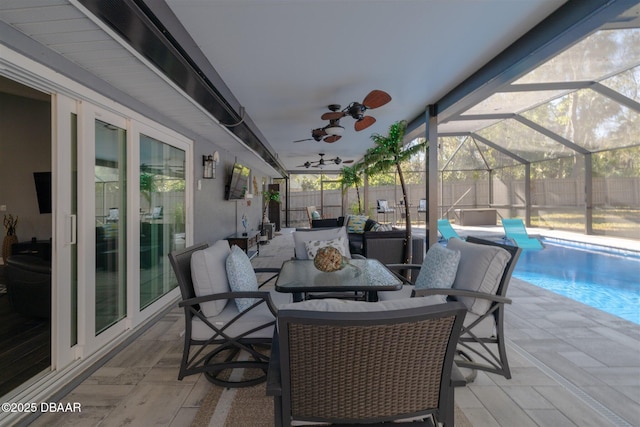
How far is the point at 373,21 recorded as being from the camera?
2.62 meters

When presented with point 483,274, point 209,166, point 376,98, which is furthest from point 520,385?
point 209,166

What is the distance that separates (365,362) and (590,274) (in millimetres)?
6920

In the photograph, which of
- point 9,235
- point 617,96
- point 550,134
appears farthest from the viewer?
point 550,134

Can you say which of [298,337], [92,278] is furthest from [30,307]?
[298,337]

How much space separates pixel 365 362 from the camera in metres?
1.08

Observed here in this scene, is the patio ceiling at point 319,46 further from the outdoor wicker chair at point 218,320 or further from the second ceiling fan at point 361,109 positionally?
the outdoor wicker chair at point 218,320

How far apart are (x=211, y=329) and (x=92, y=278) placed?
118 centimetres

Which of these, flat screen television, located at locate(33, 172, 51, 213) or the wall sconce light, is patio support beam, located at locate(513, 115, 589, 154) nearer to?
the wall sconce light

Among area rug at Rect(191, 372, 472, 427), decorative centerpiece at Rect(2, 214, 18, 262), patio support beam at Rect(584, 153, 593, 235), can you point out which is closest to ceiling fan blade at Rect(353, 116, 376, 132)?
area rug at Rect(191, 372, 472, 427)

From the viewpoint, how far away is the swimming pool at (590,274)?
175 inches

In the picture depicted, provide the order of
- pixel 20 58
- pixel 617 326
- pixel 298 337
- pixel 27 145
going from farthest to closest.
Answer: pixel 27 145 → pixel 617 326 → pixel 20 58 → pixel 298 337

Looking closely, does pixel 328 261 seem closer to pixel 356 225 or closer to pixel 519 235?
pixel 356 225

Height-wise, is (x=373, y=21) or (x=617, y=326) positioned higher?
(x=373, y=21)

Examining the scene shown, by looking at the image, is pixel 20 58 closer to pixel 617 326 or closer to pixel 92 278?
pixel 92 278
